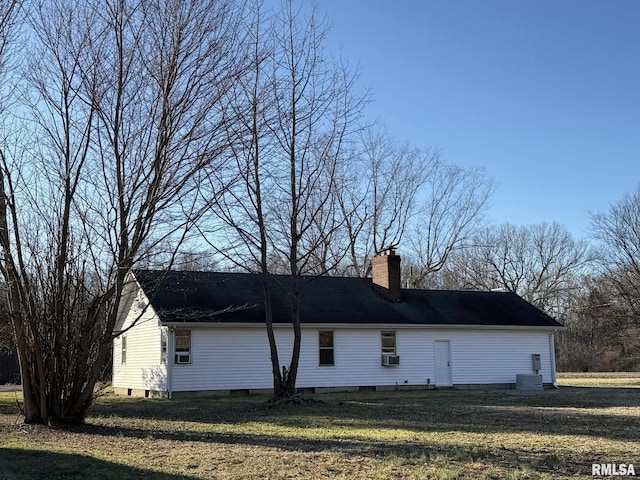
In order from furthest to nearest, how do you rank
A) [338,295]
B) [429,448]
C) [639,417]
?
[338,295]
[639,417]
[429,448]

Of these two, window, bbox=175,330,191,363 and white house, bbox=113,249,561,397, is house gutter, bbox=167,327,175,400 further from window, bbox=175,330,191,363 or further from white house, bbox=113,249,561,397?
window, bbox=175,330,191,363

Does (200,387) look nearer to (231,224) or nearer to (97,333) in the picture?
(231,224)

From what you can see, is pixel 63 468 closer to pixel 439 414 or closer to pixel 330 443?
pixel 330 443

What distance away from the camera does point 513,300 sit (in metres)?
30.2

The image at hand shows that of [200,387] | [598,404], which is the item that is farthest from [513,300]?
[200,387]

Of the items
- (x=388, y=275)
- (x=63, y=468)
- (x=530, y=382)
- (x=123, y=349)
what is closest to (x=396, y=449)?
(x=63, y=468)

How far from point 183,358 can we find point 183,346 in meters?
0.40

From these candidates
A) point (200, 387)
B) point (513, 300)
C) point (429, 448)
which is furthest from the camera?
point (513, 300)

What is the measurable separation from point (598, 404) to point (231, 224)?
10.7m

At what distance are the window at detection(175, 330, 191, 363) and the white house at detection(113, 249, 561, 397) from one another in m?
0.03

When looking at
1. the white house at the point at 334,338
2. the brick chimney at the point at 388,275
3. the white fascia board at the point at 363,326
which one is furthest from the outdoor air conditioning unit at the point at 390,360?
the brick chimney at the point at 388,275

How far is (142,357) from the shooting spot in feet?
79.1

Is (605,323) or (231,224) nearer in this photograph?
(231,224)

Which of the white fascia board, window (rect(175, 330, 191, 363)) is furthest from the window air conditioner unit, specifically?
the white fascia board
